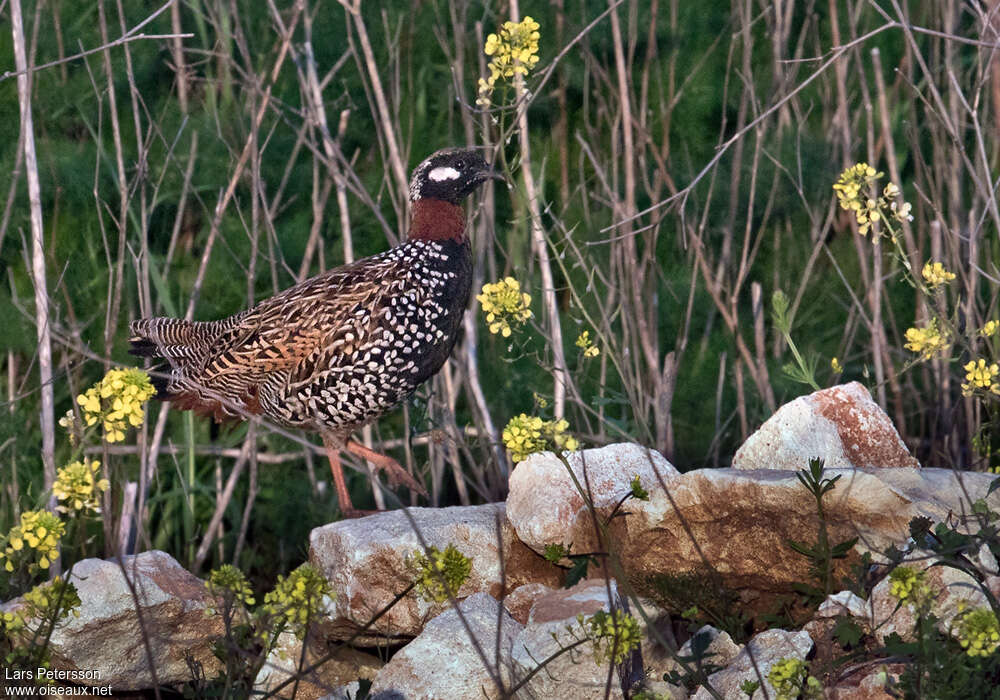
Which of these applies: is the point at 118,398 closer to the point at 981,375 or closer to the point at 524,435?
the point at 524,435

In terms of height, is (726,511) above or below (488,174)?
below

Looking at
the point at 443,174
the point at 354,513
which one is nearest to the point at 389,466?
the point at 354,513

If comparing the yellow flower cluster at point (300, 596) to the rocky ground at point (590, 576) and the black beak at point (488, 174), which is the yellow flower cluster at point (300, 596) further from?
the black beak at point (488, 174)

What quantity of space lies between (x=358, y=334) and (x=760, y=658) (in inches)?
→ 72.3

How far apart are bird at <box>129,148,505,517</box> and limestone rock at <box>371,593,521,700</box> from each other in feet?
3.33

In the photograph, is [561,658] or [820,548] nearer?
[561,658]

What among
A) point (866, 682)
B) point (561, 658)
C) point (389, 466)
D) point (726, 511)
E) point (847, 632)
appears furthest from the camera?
point (389, 466)

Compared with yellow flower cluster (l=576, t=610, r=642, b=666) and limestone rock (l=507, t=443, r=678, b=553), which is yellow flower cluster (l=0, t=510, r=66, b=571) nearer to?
yellow flower cluster (l=576, t=610, r=642, b=666)

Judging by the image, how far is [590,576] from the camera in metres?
3.89

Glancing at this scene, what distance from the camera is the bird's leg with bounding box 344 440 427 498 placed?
473 cm

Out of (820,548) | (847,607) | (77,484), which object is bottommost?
(847,607)

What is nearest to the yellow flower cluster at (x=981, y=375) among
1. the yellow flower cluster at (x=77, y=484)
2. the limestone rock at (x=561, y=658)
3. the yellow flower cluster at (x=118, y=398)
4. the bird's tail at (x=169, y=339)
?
the limestone rock at (x=561, y=658)

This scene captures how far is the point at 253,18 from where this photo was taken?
19.6ft

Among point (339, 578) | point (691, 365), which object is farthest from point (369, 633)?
point (691, 365)
